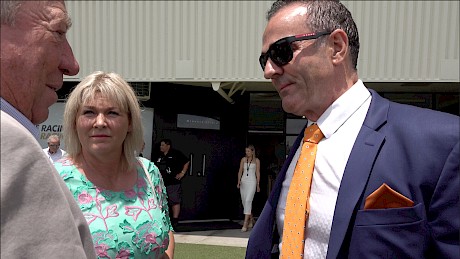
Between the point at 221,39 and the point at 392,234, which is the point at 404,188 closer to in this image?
the point at 392,234

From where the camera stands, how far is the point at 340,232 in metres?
1.57

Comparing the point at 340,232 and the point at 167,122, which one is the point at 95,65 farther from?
the point at 340,232

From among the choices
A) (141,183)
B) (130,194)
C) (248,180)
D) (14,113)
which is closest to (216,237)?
(248,180)

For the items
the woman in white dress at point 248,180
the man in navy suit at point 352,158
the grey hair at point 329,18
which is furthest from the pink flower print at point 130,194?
the woman in white dress at point 248,180

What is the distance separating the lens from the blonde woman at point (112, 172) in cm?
234

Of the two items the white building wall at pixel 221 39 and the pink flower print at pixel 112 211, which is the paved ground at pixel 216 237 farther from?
the pink flower print at pixel 112 211

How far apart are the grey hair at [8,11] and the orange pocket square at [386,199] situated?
1.19 metres

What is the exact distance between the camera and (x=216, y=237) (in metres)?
9.22

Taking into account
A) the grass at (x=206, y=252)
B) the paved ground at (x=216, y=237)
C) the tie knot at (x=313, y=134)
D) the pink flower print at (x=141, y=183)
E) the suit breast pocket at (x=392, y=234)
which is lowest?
the paved ground at (x=216, y=237)

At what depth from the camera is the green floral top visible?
229 centimetres

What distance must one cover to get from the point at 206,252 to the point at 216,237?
160cm

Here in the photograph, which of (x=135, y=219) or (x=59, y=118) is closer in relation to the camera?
(x=135, y=219)

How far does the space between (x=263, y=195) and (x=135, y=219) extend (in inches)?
383

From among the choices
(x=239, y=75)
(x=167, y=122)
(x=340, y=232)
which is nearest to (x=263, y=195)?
(x=167, y=122)
